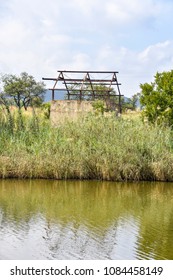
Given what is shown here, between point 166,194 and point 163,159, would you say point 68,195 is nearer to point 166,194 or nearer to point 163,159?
point 166,194

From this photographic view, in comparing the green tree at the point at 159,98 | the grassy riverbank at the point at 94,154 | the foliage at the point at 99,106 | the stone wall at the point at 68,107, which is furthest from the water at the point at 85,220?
the stone wall at the point at 68,107

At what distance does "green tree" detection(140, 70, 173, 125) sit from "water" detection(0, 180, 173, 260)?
537 centimetres

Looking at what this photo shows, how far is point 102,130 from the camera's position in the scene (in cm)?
2231

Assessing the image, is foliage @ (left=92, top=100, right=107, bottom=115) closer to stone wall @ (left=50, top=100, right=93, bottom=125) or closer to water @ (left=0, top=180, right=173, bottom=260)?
stone wall @ (left=50, top=100, right=93, bottom=125)

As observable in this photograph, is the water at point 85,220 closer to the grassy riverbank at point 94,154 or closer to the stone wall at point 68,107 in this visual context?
the grassy riverbank at point 94,154

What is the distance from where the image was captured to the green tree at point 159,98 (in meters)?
25.2

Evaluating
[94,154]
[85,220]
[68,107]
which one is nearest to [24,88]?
[68,107]

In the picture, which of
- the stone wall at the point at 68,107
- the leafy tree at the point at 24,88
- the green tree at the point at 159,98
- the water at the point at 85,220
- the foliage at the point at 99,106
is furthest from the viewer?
the leafy tree at the point at 24,88

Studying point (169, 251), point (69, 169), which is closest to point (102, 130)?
point (69, 169)

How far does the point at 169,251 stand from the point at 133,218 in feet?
10.7

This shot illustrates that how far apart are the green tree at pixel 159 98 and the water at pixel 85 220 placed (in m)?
5.37

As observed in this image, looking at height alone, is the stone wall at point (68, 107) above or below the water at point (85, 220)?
above

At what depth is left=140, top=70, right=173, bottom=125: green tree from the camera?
25234mm

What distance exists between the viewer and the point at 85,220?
14.2m
